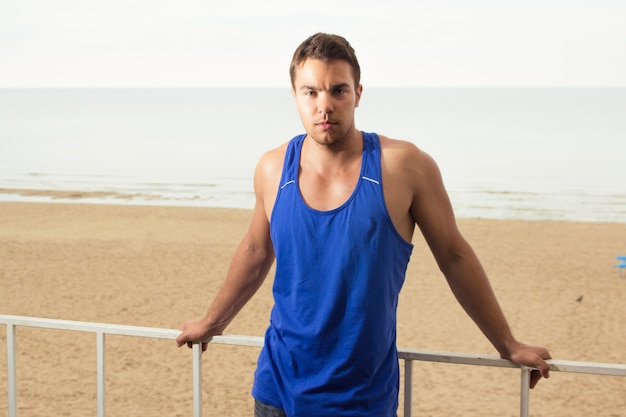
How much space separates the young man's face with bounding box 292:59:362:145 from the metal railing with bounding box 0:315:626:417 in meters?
0.71

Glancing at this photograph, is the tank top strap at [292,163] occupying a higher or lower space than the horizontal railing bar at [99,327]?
higher

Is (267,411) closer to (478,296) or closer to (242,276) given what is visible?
(242,276)

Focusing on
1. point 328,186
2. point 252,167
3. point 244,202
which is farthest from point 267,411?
point 252,167

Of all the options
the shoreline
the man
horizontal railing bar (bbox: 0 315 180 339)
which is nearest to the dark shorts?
the man

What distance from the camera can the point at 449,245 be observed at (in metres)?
2.12

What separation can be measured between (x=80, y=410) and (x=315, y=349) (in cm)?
721

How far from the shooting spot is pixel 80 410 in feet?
27.9

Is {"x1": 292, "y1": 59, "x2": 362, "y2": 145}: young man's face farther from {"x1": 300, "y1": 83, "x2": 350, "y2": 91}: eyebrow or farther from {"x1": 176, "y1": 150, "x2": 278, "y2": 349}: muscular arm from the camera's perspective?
{"x1": 176, "y1": 150, "x2": 278, "y2": 349}: muscular arm

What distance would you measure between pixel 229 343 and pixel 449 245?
0.80m

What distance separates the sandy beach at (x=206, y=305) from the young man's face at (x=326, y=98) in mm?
7100

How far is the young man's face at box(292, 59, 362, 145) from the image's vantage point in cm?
202

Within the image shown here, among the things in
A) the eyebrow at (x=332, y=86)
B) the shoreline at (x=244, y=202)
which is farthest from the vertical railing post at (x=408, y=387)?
the shoreline at (x=244, y=202)

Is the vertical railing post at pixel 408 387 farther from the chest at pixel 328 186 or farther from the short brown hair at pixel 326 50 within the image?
the short brown hair at pixel 326 50

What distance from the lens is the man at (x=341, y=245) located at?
1988 millimetres
